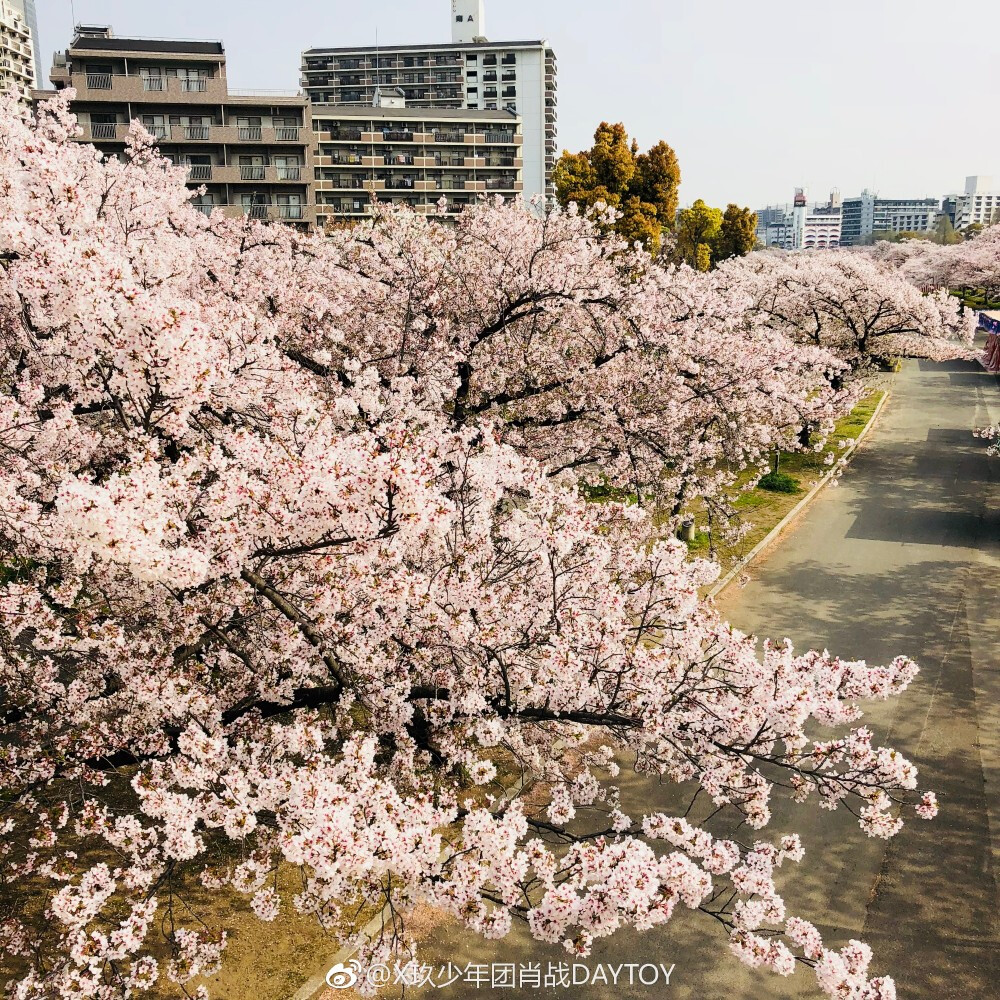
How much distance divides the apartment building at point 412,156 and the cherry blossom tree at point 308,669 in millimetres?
53318

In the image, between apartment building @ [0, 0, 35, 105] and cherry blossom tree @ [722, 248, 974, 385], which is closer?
cherry blossom tree @ [722, 248, 974, 385]

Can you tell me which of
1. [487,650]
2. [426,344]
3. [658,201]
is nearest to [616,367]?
[426,344]

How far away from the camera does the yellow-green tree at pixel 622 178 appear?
1695 inches

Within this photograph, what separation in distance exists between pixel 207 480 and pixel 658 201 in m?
44.9

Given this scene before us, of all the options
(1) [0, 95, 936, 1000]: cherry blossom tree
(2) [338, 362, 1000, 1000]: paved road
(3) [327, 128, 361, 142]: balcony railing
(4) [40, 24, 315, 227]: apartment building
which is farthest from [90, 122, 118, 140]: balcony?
(2) [338, 362, 1000, 1000]: paved road

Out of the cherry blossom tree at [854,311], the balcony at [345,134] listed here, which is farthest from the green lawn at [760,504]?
the balcony at [345,134]

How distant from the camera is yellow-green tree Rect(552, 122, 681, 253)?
43.1 metres

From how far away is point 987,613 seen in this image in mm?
14578

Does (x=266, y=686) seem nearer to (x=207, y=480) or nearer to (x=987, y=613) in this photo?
(x=207, y=480)

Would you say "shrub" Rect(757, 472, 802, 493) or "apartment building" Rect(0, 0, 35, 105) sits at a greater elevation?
"apartment building" Rect(0, 0, 35, 105)

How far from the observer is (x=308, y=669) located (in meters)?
6.77

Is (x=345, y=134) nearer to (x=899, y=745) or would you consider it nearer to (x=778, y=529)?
(x=778, y=529)

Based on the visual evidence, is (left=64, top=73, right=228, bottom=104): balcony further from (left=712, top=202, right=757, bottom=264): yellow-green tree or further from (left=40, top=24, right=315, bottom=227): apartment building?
(left=712, top=202, right=757, bottom=264): yellow-green tree

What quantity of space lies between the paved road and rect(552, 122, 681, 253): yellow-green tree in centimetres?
2447
